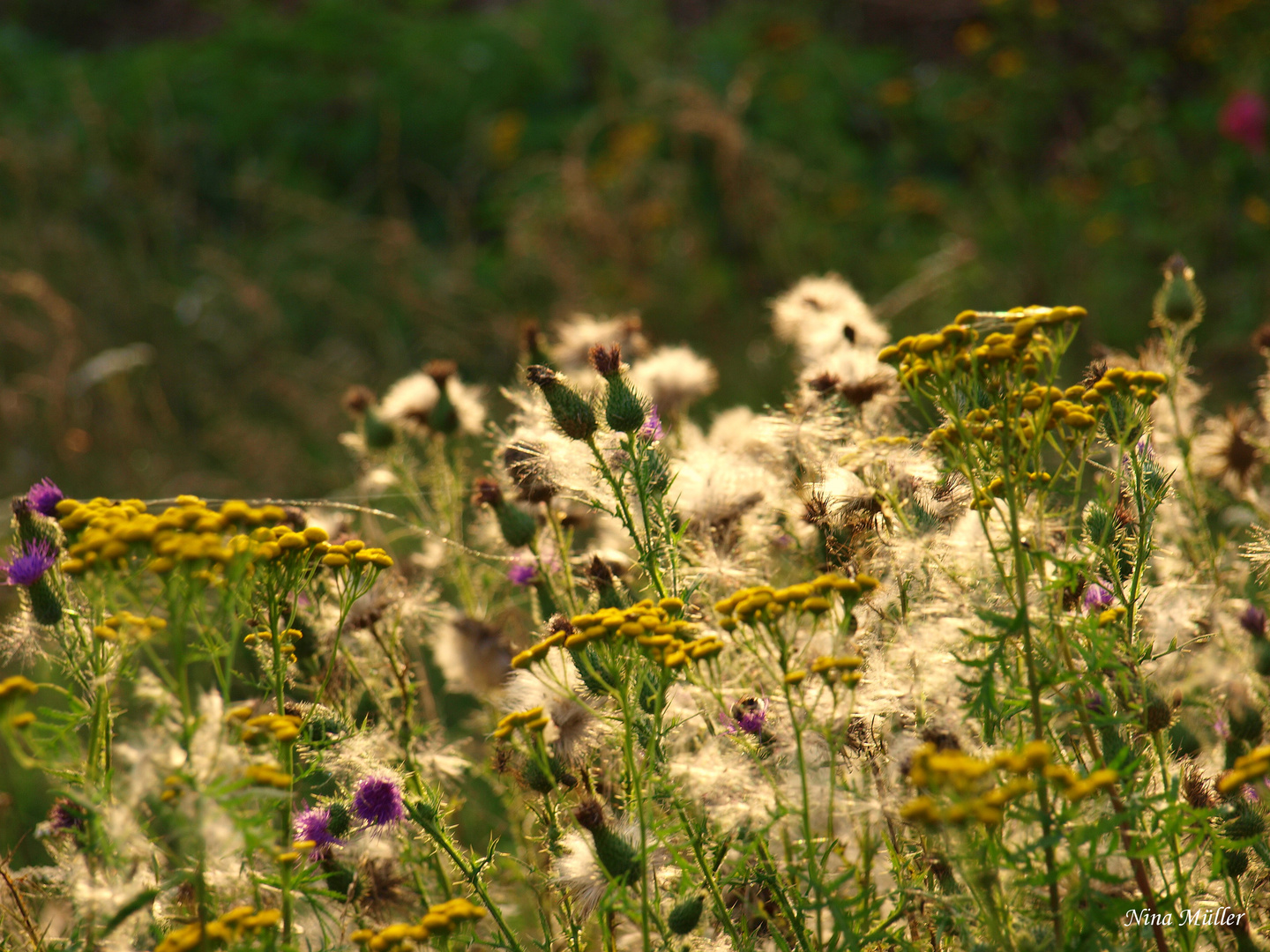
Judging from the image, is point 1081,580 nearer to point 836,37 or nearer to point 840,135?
point 840,135

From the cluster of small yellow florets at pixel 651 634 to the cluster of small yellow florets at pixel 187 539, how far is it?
0.28 meters

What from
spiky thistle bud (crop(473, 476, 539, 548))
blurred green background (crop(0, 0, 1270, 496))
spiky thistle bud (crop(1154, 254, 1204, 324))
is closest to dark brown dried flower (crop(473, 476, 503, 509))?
spiky thistle bud (crop(473, 476, 539, 548))

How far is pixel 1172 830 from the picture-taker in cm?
111

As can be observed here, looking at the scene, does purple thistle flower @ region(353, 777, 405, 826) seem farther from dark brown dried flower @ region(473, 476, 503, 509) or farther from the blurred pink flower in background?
the blurred pink flower in background

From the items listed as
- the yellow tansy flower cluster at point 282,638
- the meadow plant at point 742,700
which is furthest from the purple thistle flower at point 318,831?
the yellow tansy flower cluster at point 282,638

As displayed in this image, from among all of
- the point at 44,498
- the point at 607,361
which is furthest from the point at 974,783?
the point at 44,498

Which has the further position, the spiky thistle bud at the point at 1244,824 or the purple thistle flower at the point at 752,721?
the purple thistle flower at the point at 752,721

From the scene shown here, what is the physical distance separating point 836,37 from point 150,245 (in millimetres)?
4633

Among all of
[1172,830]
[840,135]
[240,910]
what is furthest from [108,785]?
[840,135]

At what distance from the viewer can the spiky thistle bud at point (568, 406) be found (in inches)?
60.7

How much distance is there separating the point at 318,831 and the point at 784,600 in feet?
2.54

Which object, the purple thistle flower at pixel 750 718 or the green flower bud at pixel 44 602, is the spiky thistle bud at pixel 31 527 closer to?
the green flower bud at pixel 44 602

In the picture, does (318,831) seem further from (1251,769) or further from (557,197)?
(557,197)

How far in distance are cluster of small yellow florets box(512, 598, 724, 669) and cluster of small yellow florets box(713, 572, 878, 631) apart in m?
0.05
